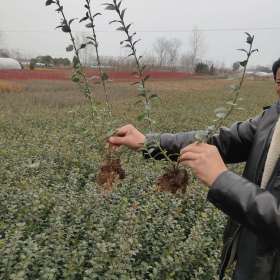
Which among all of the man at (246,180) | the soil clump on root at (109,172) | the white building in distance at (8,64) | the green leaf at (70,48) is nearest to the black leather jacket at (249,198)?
the man at (246,180)

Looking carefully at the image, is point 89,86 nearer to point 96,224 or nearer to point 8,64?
point 96,224

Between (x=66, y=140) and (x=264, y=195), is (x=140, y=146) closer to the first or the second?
(x=264, y=195)

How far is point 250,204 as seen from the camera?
1.24 meters

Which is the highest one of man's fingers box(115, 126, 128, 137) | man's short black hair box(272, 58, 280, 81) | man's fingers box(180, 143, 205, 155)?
man's short black hair box(272, 58, 280, 81)

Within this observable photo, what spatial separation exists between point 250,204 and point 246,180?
9cm

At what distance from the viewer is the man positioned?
1.25 meters

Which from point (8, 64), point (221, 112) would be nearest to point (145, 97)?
point (221, 112)

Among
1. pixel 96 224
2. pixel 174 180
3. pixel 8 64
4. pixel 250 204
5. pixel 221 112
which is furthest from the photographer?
pixel 8 64

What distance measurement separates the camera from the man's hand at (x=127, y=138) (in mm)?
1815

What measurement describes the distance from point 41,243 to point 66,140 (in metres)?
4.64

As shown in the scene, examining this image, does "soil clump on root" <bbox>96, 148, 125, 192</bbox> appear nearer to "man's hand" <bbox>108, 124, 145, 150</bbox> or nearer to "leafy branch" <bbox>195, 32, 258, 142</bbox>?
"man's hand" <bbox>108, 124, 145, 150</bbox>

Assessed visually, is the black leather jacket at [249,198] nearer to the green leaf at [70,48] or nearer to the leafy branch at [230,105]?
the leafy branch at [230,105]

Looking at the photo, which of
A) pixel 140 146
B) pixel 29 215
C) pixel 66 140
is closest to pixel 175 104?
pixel 66 140

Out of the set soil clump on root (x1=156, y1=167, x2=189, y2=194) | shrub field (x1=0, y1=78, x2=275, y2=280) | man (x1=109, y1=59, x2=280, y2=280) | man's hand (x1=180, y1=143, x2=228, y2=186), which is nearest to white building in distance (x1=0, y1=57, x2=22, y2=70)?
shrub field (x1=0, y1=78, x2=275, y2=280)
